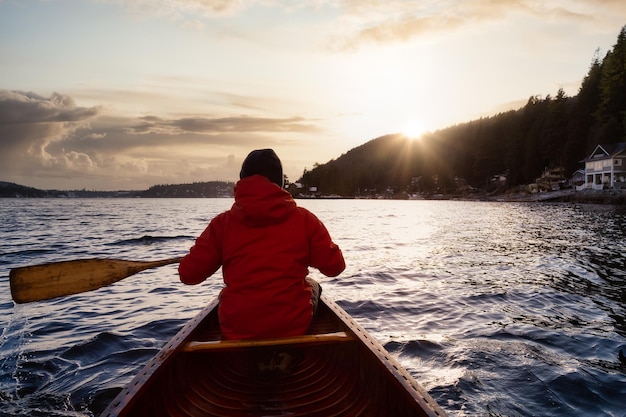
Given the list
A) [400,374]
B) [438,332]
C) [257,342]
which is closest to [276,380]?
[257,342]

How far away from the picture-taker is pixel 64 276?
17.3 feet

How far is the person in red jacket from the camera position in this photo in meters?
3.70

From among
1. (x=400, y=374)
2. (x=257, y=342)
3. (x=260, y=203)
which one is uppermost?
(x=260, y=203)

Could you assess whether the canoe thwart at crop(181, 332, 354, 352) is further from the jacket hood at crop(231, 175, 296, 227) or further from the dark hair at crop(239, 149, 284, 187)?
the dark hair at crop(239, 149, 284, 187)

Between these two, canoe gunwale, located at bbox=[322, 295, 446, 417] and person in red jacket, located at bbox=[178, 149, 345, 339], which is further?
person in red jacket, located at bbox=[178, 149, 345, 339]

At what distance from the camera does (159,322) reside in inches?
353

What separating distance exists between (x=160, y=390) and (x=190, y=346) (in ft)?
1.65

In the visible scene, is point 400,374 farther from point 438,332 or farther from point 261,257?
point 438,332

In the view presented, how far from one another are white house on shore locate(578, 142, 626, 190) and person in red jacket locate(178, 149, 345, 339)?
80762 millimetres

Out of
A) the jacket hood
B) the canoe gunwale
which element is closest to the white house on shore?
the canoe gunwale

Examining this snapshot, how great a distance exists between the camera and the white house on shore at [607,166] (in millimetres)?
71500

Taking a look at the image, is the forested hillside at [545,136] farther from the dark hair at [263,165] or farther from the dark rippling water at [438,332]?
the dark hair at [263,165]

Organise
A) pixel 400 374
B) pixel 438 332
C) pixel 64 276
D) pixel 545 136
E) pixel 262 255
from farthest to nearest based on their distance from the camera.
A: pixel 545 136, pixel 438 332, pixel 64 276, pixel 262 255, pixel 400 374

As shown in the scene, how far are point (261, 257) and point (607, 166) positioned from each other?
87977mm
